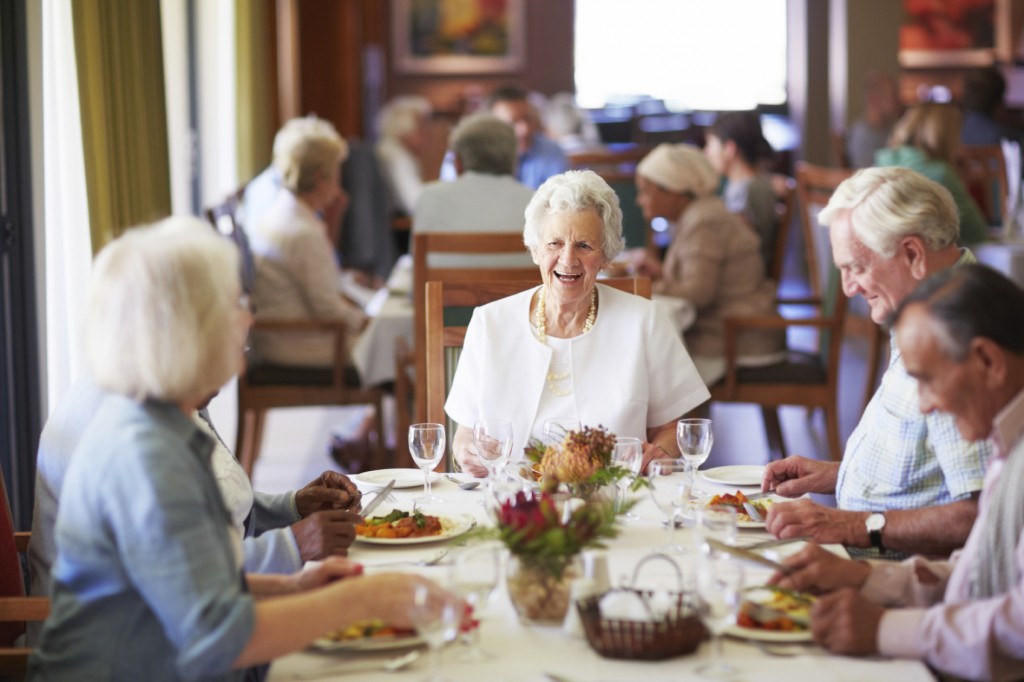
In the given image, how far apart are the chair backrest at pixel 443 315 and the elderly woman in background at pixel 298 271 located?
1.80 meters

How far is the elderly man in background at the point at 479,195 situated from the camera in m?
5.15

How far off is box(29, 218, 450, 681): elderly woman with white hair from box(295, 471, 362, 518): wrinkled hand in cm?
71

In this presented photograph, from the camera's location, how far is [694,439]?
232cm

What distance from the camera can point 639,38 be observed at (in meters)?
15.2

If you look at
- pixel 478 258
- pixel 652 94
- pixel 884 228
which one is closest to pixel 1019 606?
pixel 884 228

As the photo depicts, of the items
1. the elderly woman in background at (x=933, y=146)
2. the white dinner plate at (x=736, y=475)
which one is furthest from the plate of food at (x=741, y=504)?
the elderly woman in background at (x=933, y=146)

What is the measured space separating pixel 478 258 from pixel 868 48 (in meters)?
8.58

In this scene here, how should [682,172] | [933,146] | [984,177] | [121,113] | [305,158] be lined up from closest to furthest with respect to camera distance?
[121,113] < [305,158] < [682,172] < [933,146] < [984,177]

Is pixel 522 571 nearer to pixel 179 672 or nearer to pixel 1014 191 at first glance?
pixel 179 672

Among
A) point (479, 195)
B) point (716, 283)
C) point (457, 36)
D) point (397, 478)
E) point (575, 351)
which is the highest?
point (457, 36)

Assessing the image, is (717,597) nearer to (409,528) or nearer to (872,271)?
(409,528)

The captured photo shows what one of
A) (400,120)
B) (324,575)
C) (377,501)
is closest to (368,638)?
(324,575)

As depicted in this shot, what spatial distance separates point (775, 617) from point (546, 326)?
4.38 feet

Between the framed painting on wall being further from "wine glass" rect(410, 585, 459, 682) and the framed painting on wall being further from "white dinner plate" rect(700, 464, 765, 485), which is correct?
"wine glass" rect(410, 585, 459, 682)
